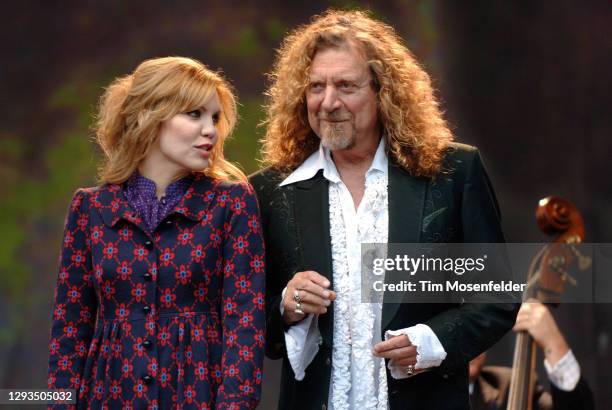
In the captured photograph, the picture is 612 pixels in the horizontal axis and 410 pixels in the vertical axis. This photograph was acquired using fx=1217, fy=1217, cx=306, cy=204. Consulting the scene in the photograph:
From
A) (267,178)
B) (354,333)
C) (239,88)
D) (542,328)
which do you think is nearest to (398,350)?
(354,333)

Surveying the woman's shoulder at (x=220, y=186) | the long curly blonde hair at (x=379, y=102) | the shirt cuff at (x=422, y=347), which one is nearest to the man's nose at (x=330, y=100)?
the long curly blonde hair at (x=379, y=102)

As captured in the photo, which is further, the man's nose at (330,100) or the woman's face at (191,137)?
the man's nose at (330,100)

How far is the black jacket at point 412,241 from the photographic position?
3.72 metres

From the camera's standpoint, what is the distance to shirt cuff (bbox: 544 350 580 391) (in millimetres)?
5227

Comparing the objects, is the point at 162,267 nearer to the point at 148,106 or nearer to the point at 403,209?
the point at 148,106

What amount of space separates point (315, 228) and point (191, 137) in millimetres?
535

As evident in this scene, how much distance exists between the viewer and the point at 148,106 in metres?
3.59

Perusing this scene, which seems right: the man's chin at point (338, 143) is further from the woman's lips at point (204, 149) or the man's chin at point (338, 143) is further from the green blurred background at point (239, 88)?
the green blurred background at point (239, 88)

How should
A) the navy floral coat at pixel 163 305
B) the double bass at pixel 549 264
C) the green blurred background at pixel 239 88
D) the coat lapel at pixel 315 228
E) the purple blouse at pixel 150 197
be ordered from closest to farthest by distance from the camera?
1. the navy floral coat at pixel 163 305
2. the purple blouse at pixel 150 197
3. the coat lapel at pixel 315 228
4. the double bass at pixel 549 264
5. the green blurred background at pixel 239 88

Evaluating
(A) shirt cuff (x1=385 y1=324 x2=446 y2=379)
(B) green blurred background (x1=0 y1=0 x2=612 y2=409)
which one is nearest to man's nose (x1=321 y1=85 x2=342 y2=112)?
(A) shirt cuff (x1=385 y1=324 x2=446 y2=379)

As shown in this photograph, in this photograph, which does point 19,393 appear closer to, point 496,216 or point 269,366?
point 269,366

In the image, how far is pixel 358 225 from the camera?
3820 millimetres

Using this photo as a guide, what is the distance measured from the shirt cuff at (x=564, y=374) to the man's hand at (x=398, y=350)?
181cm

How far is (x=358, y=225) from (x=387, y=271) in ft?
0.58
